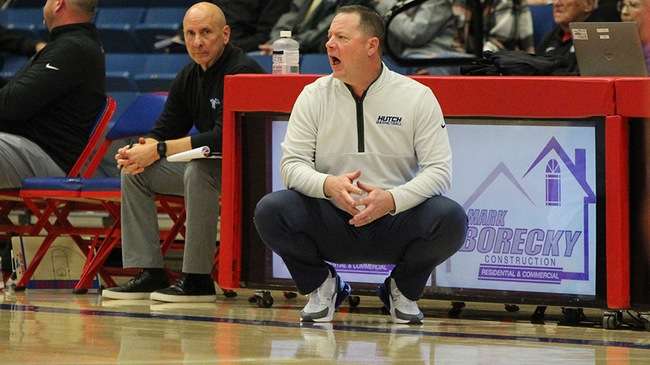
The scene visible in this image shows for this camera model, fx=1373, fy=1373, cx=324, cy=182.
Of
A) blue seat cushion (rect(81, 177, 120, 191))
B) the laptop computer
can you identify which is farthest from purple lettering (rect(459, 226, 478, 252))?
blue seat cushion (rect(81, 177, 120, 191))

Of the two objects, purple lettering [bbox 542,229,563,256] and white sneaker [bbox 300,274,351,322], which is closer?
white sneaker [bbox 300,274,351,322]

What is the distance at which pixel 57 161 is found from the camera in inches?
302

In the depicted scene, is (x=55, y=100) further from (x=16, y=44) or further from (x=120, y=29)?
(x=120, y=29)

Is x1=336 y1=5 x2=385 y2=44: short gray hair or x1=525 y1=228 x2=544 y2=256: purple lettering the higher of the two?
x1=336 y1=5 x2=385 y2=44: short gray hair

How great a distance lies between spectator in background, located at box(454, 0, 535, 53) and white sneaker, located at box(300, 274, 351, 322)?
12.2ft

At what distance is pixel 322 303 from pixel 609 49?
1659mm

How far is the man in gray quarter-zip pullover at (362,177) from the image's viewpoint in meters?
5.53

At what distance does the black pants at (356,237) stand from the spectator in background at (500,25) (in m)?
3.68

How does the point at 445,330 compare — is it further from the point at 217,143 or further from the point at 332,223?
the point at 217,143

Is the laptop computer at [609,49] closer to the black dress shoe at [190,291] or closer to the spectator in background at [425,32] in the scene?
the black dress shoe at [190,291]

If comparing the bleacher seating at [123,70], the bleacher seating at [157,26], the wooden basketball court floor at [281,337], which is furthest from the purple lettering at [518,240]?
the bleacher seating at [157,26]

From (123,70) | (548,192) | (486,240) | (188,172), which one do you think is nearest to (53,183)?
(188,172)

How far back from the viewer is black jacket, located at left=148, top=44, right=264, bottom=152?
686cm

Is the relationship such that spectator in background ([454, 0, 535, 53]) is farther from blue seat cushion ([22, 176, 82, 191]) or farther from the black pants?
the black pants
